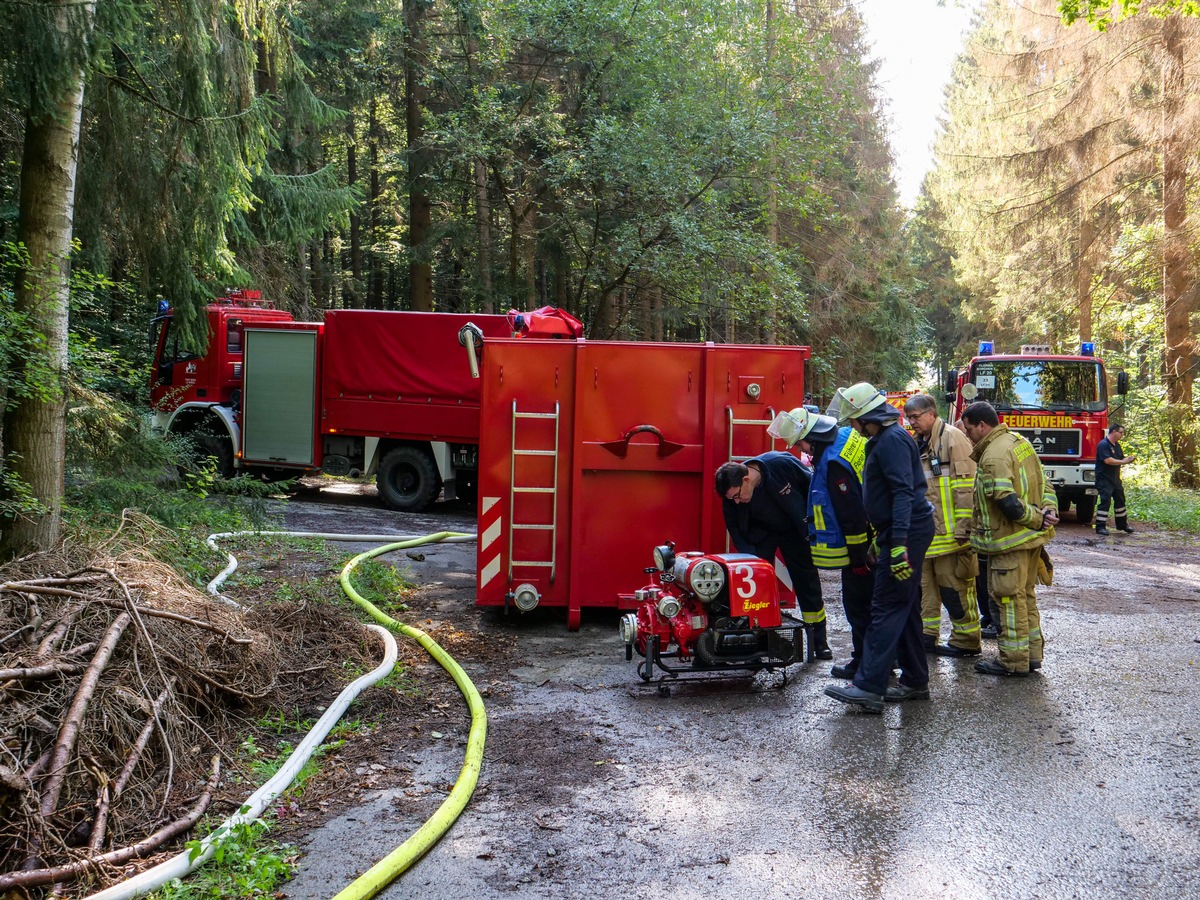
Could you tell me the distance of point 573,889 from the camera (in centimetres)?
359

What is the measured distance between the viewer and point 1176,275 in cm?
2041

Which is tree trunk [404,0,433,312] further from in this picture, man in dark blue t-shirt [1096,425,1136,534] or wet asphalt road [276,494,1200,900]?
wet asphalt road [276,494,1200,900]

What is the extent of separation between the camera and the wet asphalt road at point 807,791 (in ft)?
12.0

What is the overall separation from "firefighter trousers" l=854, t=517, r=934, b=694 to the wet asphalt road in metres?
0.25

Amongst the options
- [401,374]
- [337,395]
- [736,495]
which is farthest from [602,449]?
[337,395]

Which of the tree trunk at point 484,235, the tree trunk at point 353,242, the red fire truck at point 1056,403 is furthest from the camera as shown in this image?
the tree trunk at point 353,242

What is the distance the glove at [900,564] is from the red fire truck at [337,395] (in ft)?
27.5

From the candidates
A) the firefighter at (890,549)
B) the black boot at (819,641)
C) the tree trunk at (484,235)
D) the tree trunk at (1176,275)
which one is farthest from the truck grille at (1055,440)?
the tree trunk at (484,235)

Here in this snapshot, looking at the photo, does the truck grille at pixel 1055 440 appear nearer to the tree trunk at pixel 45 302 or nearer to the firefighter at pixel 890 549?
the firefighter at pixel 890 549

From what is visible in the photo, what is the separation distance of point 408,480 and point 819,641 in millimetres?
9072

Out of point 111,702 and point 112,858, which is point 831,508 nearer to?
point 111,702

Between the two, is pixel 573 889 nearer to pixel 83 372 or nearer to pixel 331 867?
pixel 331 867

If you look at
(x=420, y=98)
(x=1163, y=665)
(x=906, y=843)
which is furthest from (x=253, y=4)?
(x=420, y=98)

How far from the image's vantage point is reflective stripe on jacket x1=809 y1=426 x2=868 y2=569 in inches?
246
